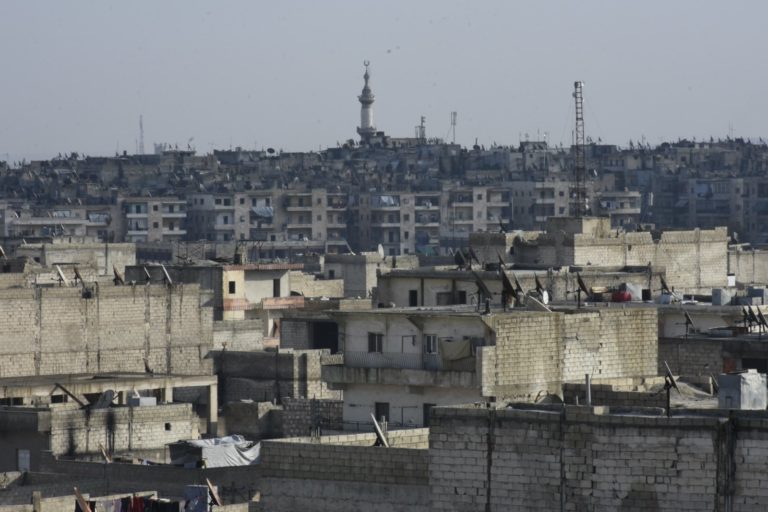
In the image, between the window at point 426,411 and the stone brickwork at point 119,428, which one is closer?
the window at point 426,411

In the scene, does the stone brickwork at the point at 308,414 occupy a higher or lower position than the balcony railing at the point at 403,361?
lower

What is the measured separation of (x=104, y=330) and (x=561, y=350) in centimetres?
2612

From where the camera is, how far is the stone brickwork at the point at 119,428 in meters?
44.2

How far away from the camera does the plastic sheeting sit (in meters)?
38.8

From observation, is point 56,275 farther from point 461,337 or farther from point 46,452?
point 461,337

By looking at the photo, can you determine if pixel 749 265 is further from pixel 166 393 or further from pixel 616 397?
pixel 616 397

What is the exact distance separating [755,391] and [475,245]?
140 feet

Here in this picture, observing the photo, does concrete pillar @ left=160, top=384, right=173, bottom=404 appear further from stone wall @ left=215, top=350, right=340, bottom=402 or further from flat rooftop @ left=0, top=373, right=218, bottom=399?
stone wall @ left=215, top=350, right=340, bottom=402

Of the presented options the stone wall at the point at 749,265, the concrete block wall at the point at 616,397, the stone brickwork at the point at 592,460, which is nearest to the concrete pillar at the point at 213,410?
the concrete block wall at the point at 616,397

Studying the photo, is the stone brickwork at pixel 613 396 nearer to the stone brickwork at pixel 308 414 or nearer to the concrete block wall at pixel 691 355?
the stone brickwork at pixel 308 414

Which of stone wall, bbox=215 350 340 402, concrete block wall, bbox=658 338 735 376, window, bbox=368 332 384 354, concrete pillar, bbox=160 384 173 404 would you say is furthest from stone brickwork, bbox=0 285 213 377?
window, bbox=368 332 384 354

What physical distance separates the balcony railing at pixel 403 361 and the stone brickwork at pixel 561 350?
1.82 feet

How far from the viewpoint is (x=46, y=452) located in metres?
41.7

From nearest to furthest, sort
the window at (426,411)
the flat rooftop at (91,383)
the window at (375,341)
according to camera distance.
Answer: the window at (426,411) → the window at (375,341) → the flat rooftop at (91,383)
